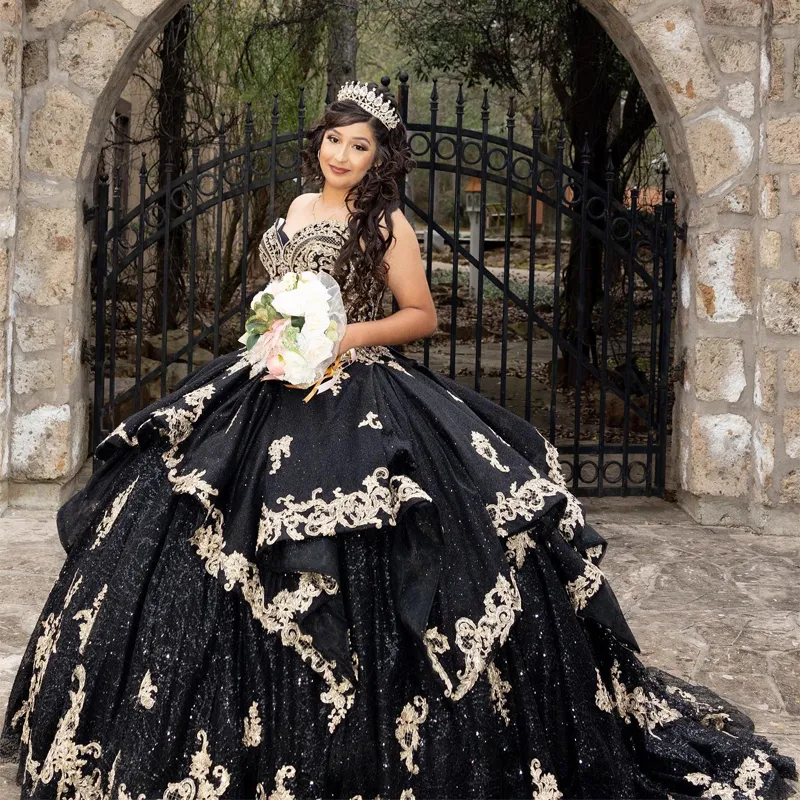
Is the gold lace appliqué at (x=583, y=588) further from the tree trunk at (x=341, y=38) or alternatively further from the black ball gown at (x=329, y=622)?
the tree trunk at (x=341, y=38)

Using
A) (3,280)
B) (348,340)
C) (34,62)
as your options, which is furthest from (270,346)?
(34,62)

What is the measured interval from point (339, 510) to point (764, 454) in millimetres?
3085

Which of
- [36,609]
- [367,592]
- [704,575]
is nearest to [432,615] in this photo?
[367,592]

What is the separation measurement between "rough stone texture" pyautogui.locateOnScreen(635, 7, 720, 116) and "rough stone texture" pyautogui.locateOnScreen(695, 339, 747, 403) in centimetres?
98

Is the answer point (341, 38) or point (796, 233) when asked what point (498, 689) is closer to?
point (796, 233)

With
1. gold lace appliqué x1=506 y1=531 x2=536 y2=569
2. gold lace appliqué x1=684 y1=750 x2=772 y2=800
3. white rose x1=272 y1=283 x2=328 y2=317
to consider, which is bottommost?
gold lace appliqué x1=684 y1=750 x2=772 y2=800

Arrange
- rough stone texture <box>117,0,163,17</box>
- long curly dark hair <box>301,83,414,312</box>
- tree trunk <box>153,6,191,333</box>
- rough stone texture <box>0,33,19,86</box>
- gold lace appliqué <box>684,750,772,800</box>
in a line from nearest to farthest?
1. gold lace appliqué <box>684,750,772,800</box>
2. long curly dark hair <box>301,83,414,312</box>
3. rough stone texture <box>0,33,19,86</box>
4. rough stone texture <box>117,0,163,17</box>
5. tree trunk <box>153,6,191,333</box>

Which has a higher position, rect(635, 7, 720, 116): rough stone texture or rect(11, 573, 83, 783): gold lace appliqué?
rect(635, 7, 720, 116): rough stone texture

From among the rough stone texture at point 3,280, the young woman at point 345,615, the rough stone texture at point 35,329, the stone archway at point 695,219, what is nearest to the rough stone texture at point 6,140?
the stone archway at point 695,219

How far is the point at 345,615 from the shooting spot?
2256mm

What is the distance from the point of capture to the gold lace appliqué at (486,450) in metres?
2.47

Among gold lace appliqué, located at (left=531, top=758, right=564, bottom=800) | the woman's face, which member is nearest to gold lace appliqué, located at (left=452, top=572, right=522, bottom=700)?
gold lace appliqué, located at (left=531, top=758, right=564, bottom=800)

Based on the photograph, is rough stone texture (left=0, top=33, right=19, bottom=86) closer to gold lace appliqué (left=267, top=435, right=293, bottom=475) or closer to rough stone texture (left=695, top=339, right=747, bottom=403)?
gold lace appliqué (left=267, top=435, right=293, bottom=475)

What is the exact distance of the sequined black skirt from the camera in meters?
2.22
